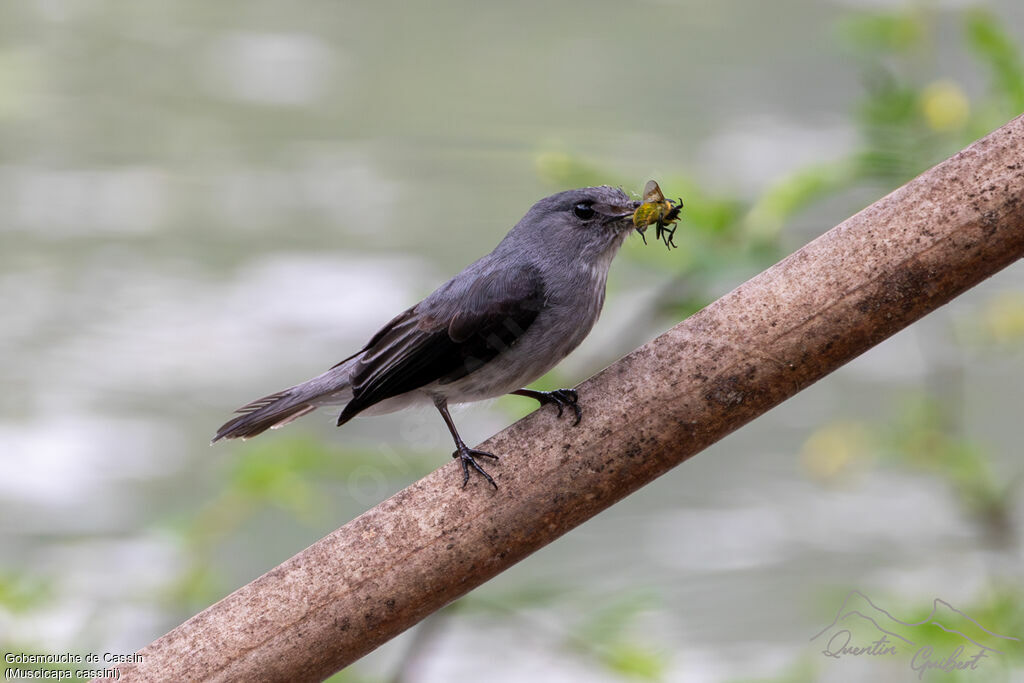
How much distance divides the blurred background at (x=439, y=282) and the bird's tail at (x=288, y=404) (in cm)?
47

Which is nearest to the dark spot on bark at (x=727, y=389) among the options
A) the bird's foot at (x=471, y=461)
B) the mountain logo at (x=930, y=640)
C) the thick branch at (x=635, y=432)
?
the thick branch at (x=635, y=432)

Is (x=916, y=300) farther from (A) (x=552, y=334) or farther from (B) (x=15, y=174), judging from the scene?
(B) (x=15, y=174)

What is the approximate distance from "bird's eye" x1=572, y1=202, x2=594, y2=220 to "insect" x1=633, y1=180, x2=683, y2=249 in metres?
A: 0.14

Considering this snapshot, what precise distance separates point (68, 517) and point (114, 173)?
2.71 metres

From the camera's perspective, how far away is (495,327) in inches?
113

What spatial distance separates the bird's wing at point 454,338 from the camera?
9.41 feet

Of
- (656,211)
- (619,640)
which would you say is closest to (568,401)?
(656,211)

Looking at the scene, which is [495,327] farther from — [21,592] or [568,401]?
[21,592]

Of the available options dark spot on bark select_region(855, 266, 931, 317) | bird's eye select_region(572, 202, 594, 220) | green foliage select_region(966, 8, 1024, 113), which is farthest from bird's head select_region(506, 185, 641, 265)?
green foliage select_region(966, 8, 1024, 113)

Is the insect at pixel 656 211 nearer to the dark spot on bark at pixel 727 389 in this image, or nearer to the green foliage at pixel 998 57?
the dark spot on bark at pixel 727 389

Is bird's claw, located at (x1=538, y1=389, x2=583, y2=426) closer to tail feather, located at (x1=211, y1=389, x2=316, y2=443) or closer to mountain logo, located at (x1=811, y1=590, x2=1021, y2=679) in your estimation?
tail feather, located at (x1=211, y1=389, x2=316, y2=443)

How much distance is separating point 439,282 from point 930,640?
10.5ft

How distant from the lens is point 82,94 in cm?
812

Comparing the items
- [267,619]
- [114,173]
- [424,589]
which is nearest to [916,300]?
[424,589]
